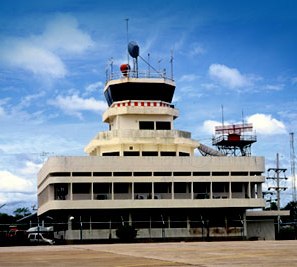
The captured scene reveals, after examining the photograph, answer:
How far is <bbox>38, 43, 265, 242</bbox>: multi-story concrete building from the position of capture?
86.4 meters

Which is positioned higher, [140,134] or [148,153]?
[140,134]

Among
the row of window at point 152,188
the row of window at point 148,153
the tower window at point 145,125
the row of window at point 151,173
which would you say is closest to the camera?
the row of window at point 151,173

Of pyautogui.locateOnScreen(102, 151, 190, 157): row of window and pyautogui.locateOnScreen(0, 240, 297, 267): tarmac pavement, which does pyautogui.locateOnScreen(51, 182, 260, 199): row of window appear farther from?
pyautogui.locateOnScreen(0, 240, 297, 267): tarmac pavement

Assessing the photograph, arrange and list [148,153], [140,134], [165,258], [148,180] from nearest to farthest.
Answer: [165,258] < [148,180] < [140,134] < [148,153]

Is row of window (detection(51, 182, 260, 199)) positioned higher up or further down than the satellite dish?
further down

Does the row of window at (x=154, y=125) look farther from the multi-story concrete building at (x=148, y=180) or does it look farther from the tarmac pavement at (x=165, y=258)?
the tarmac pavement at (x=165, y=258)

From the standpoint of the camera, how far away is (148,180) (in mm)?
86938

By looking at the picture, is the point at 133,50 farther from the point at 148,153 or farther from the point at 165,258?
the point at 165,258

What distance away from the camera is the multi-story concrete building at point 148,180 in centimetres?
8644

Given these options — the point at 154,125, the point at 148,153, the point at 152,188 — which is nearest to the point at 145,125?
the point at 154,125

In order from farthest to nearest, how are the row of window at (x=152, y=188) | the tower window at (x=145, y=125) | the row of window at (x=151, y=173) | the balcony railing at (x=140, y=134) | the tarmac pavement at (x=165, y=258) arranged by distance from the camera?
the tower window at (x=145, y=125)
the balcony railing at (x=140, y=134)
the row of window at (x=152, y=188)
the row of window at (x=151, y=173)
the tarmac pavement at (x=165, y=258)

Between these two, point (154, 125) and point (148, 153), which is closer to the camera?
point (148, 153)

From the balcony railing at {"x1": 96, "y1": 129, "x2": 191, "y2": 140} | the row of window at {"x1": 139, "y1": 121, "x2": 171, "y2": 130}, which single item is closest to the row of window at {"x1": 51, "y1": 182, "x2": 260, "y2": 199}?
the balcony railing at {"x1": 96, "y1": 129, "x2": 191, "y2": 140}

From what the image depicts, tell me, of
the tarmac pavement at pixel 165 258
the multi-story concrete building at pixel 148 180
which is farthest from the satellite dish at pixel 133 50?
the tarmac pavement at pixel 165 258
